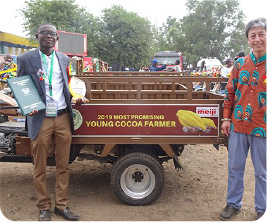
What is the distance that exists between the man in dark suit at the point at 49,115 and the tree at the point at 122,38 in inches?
957

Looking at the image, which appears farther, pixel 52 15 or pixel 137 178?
pixel 52 15

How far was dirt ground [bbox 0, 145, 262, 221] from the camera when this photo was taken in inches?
136

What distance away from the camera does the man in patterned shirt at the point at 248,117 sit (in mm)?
3031

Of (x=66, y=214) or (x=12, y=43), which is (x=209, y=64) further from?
(x=66, y=214)

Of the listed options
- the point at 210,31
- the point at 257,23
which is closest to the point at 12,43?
the point at 210,31

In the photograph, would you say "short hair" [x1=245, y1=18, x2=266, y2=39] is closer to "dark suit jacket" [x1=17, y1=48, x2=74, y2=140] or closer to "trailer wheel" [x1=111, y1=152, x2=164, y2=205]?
"trailer wheel" [x1=111, y1=152, x2=164, y2=205]

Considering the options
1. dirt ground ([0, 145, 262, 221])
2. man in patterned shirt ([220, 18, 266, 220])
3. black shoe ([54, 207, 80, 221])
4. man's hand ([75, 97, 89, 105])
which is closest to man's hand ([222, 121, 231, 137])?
man in patterned shirt ([220, 18, 266, 220])

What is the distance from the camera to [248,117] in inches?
122

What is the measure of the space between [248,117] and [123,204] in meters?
1.85

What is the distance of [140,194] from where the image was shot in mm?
3705

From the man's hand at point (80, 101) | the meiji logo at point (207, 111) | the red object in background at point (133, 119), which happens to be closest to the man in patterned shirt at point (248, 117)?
the meiji logo at point (207, 111)

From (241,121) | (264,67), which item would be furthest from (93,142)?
(264,67)

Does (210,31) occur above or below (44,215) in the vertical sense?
above

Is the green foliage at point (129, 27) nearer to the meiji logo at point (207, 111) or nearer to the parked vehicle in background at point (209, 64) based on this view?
the parked vehicle in background at point (209, 64)
